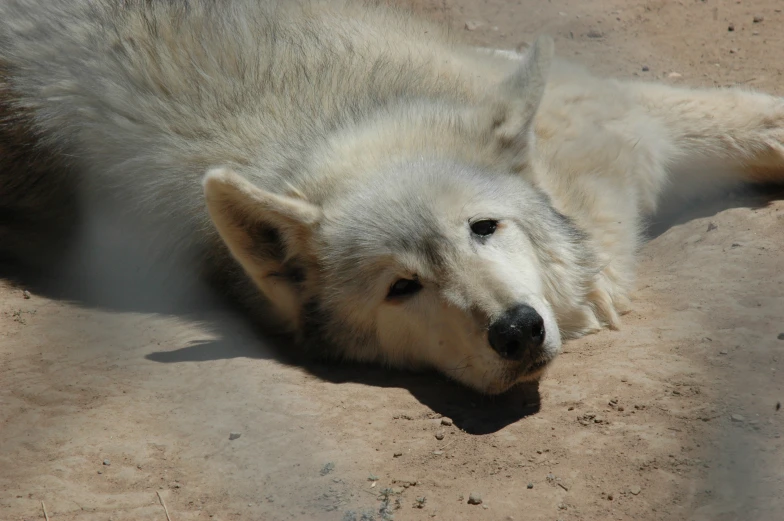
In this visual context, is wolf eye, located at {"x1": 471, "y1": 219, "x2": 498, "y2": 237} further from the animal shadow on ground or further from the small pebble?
the small pebble

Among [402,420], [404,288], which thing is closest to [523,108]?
[404,288]

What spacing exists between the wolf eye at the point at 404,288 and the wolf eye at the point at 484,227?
314 mm

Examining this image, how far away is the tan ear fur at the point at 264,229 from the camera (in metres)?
3.41

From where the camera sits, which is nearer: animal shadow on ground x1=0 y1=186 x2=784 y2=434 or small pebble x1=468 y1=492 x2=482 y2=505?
small pebble x1=468 y1=492 x2=482 y2=505

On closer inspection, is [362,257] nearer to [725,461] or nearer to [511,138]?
[511,138]

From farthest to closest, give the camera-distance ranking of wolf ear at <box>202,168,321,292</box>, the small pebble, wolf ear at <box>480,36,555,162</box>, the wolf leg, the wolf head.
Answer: the wolf leg
wolf ear at <box>480,36,555,162</box>
wolf ear at <box>202,168,321,292</box>
the wolf head
the small pebble

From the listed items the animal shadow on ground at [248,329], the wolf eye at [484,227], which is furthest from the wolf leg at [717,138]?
the wolf eye at [484,227]

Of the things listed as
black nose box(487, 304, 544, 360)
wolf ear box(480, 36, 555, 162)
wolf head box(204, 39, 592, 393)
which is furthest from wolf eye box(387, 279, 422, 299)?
wolf ear box(480, 36, 555, 162)

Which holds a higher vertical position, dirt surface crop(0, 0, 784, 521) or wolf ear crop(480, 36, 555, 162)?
wolf ear crop(480, 36, 555, 162)

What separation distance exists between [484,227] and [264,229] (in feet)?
2.99

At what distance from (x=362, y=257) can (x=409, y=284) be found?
22 centimetres

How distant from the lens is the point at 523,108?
3.86 meters

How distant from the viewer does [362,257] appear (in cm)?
353

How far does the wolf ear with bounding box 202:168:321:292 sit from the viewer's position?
340 centimetres
